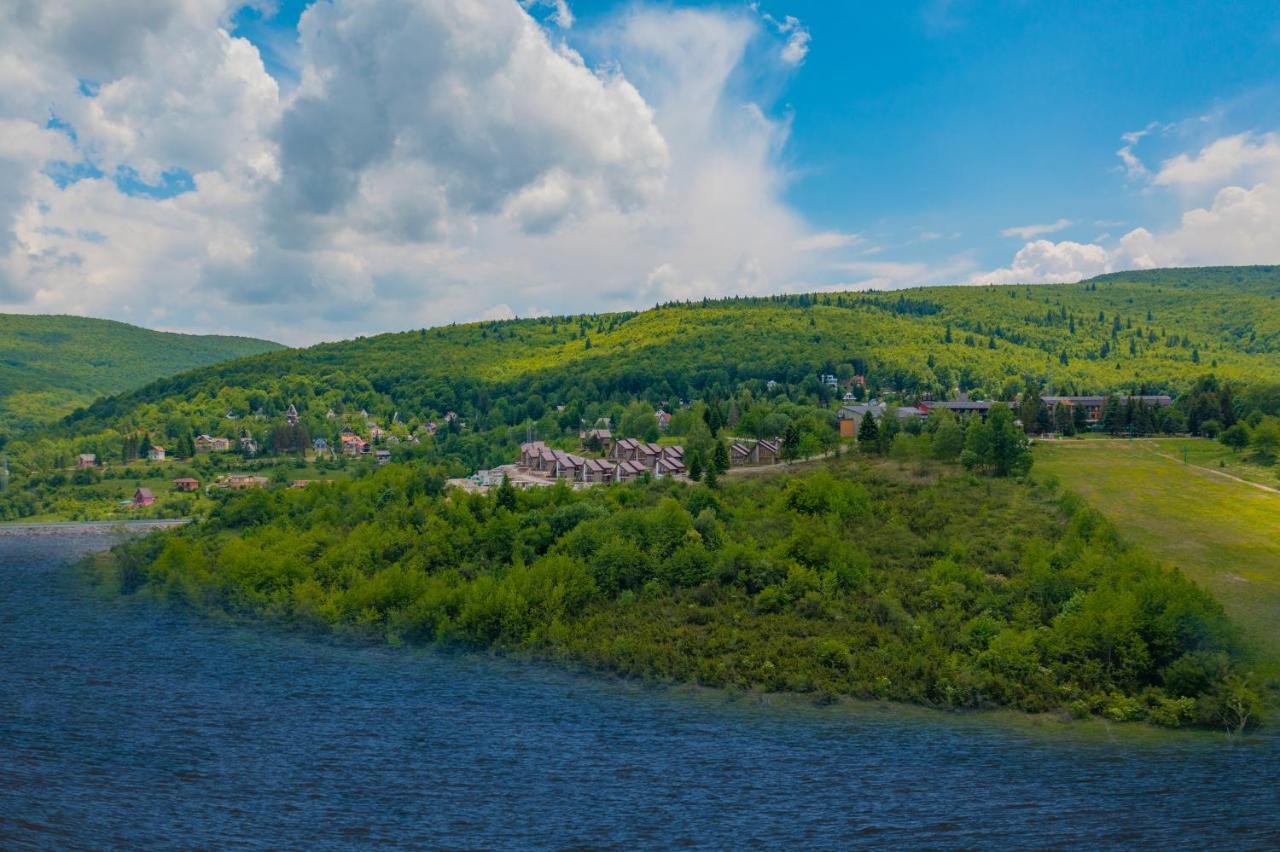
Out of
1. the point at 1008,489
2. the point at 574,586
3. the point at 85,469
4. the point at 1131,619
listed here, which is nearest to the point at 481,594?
the point at 574,586

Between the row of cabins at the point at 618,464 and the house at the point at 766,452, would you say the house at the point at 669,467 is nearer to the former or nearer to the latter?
the row of cabins at the point at 618,464

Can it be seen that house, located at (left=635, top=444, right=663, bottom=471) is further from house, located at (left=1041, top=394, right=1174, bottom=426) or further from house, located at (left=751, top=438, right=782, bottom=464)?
house, located at (left=1041, top=394, right=1174, bottom=426)

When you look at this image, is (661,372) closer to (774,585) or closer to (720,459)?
(720,459)

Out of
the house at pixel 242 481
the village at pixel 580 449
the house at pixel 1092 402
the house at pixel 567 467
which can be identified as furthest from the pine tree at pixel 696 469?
the house at pixel 242 481

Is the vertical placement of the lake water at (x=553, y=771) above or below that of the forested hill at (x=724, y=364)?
below

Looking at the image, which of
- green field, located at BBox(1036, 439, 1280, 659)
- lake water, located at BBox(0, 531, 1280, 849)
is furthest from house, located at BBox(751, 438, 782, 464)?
lake water, located at BBox(0, 531, 1280, 849)

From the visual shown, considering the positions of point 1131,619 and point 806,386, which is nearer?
point 1131,619

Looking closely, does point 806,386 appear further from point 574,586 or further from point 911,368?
point 574,586
